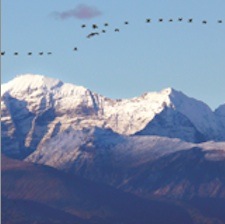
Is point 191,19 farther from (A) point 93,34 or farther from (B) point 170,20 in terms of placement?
(A) point 93,34

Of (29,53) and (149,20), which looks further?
(29,53)

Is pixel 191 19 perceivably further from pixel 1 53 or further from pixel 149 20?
pixel 1 53

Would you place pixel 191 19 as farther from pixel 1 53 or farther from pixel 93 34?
pixel 1 53

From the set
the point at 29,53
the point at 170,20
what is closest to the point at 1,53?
the point at 29,53

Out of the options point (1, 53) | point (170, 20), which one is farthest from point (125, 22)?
point (1, 53)

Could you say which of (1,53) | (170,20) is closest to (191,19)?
(170,20)

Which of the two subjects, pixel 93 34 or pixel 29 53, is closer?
pixel 93 34
